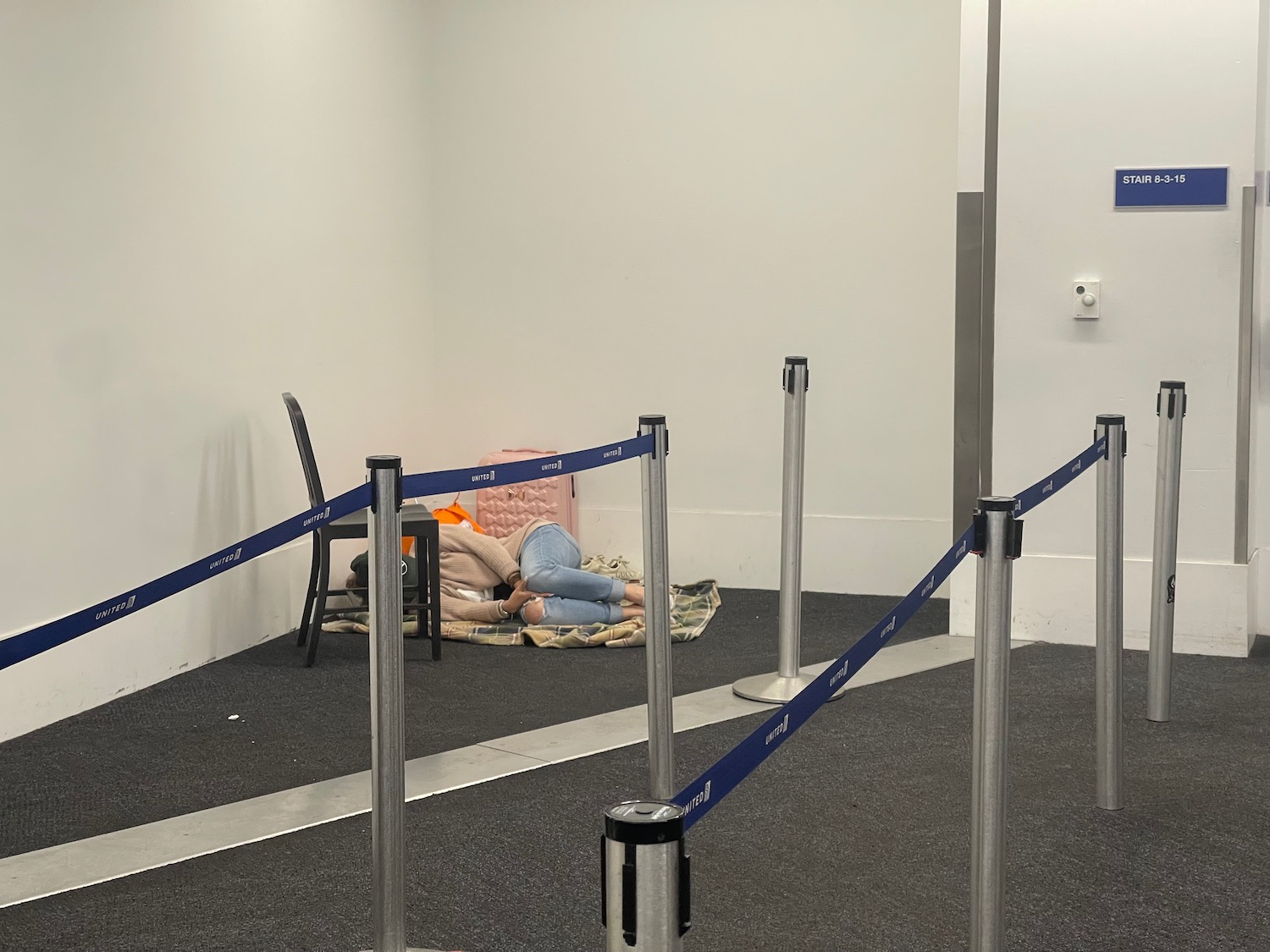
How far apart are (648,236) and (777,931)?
3.92 metres

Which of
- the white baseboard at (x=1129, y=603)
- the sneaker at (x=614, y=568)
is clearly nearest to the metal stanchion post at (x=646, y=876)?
the white baseboard at (x=1129, y=603)

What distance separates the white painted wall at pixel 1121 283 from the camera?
4.51 m

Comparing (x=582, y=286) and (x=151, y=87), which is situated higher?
(x=151, y=87)

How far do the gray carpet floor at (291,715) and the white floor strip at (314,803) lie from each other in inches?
3.0

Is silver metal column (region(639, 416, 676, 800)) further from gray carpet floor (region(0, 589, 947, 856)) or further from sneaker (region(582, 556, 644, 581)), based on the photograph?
sneaker (region(582, 556, 644, 581))

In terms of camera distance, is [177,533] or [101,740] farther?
[177,533]

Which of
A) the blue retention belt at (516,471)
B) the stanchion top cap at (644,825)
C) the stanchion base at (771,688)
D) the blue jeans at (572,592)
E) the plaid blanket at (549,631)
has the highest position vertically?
the blue retention belt at (516,471)

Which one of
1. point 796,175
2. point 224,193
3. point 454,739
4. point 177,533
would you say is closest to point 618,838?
point 454,739

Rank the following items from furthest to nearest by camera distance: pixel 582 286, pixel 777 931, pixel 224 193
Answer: pixel 582 286
pixel 224 193
pixel 777 931

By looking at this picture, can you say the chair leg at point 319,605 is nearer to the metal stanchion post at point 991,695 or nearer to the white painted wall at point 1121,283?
the white painted wall at point 1121,283

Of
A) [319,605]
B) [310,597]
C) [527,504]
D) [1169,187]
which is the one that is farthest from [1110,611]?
[527,504]

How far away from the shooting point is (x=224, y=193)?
464cm

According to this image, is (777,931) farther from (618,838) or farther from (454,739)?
(454,739)

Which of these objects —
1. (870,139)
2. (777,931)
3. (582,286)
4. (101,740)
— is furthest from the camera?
(582,286)
